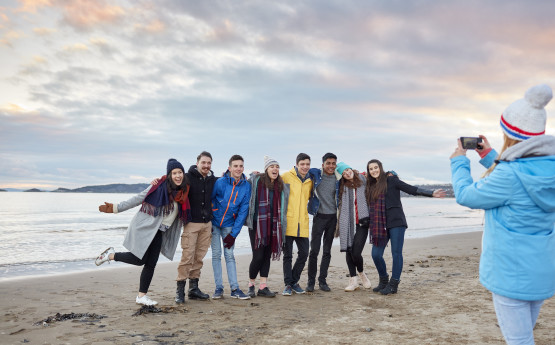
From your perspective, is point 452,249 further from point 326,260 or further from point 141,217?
point 141,217

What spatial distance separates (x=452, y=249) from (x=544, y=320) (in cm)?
778

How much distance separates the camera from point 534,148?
2104mm

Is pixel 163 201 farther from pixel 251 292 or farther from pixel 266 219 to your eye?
pixel 251 292

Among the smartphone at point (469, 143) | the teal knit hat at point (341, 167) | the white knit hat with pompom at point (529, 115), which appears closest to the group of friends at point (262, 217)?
the teal knit hat at point (341, 167)

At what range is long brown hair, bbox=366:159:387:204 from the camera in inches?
251

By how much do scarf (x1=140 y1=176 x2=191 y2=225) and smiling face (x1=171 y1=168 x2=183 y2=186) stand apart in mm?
116

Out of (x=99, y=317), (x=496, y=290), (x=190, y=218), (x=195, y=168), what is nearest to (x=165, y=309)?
(x=99, y=317)

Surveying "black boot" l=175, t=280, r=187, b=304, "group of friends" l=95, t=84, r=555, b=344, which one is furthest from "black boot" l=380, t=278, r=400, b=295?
"black boot" l=175, t=280, r=187, b=304

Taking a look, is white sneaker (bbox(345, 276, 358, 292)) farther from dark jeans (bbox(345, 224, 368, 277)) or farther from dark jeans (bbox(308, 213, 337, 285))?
dark jeans (bbox(308, 213, 337, 285))

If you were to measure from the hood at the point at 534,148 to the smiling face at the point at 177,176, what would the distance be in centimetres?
420

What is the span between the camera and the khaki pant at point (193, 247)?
224 inches

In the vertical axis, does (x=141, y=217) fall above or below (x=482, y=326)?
above

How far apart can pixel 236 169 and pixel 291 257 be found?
1.68 meters

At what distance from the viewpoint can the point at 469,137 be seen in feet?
8.38
